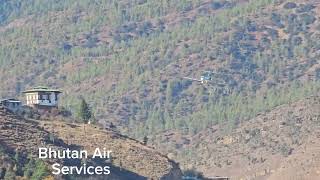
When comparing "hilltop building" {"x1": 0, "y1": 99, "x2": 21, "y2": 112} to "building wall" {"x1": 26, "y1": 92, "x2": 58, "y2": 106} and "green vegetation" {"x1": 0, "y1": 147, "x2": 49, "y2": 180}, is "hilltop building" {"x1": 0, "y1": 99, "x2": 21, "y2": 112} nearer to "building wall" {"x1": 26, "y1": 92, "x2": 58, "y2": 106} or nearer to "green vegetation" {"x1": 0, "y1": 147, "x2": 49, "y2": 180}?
"building wall" {"x1": 26, "y1": 92, "x2": 58, "y2": 106}

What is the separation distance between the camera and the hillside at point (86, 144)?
504 ft

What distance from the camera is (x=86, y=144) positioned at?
160 metres

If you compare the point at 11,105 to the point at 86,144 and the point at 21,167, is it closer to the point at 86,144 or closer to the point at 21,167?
the point at 86,144

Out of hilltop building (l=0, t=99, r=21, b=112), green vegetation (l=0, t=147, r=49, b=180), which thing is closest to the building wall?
hilltop building (l=0, t=99, r=21, b=112)

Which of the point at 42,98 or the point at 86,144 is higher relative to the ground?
the point at 42,98

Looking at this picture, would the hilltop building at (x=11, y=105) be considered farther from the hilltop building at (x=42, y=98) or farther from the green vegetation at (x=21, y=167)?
the green vegetation at (x=21, y=167)

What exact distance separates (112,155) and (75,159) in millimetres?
7500

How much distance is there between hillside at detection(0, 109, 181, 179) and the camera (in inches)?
6043

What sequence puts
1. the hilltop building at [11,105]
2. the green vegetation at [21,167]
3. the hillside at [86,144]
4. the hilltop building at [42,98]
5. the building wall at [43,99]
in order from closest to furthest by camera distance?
the green vegetation at [21,167] → the hillside at [86,144] → the hilltop building at [11,105] → the hilltop building at [42,98] → the building wall at [43,99]

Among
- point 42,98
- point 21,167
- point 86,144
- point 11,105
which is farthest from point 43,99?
point 21,167

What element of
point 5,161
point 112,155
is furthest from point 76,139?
point 5,161

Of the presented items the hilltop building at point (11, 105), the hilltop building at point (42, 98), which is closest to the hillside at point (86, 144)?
the hilltop building at point (11, 105)

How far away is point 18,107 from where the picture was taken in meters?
171

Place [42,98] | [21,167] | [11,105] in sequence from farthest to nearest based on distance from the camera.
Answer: [42,98] → [11,105] → [21,167]
